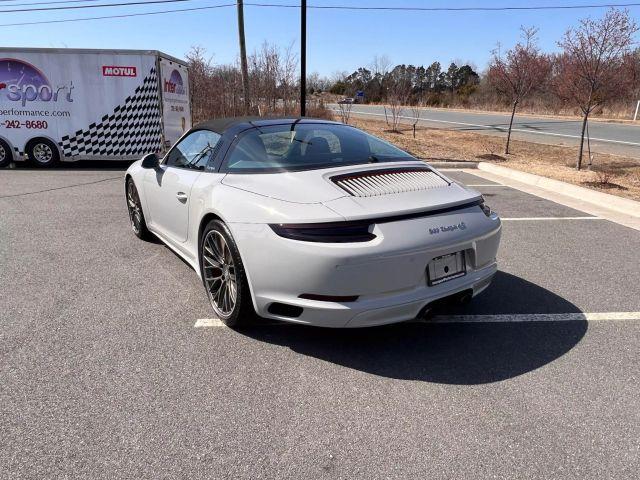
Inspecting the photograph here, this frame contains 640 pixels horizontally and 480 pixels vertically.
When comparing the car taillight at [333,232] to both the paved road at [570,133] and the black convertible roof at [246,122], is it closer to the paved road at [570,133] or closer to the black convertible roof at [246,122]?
the black convertible roof at [246,122]

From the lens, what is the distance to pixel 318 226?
8.64 ft

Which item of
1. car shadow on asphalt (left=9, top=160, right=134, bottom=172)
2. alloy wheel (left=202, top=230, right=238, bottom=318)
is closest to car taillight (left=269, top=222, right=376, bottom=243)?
alloy wheel (left=202, top=230, right=238, bottom=318)

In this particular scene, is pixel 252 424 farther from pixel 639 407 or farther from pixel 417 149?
pixel 417 149

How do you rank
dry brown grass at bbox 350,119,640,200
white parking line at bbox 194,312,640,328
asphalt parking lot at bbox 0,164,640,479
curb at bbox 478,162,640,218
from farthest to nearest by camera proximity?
dry brown grass at bbox 350,119,640,200 → curb at bbox 478,162,640,218 → white parking line at bbox 194,312,640,328 → asphalt parking lot at bbox 0,164,640,479

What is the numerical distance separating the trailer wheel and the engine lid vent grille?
35.5 ft

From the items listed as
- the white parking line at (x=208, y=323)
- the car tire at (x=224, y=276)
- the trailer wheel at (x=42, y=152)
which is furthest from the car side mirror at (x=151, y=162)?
the trailer wheel at (x=42, y=152)

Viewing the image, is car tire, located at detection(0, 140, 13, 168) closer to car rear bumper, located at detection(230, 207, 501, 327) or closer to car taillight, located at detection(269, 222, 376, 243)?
car rear bumper, located at detection(230, 207, 501, 327)

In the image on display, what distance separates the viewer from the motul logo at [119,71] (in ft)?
36.2

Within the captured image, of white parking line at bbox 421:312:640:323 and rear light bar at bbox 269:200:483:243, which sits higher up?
rear light bar at bbox 269:200:483:243

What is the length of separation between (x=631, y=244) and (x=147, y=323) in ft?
17.7

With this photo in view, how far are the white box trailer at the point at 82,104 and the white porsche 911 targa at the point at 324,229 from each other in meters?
8.57

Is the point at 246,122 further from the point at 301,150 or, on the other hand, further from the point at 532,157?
the point at 532,157

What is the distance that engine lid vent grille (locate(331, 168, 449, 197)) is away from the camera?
2.95 m

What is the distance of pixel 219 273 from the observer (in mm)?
3379
